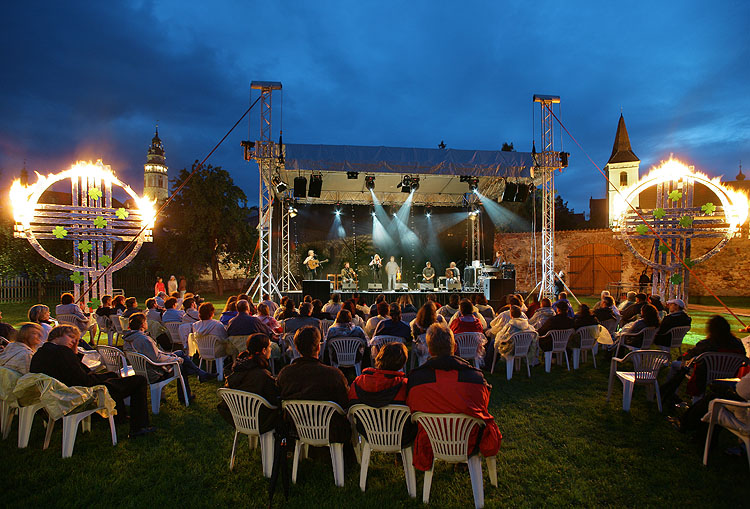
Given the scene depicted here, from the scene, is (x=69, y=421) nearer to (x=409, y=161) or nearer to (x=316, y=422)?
(x=316, y=422)

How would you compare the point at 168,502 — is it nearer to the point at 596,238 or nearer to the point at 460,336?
the point at 460,336

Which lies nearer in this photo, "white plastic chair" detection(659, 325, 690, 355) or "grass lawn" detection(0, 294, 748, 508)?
"grass lawn" detection(0, 294, 748, 508)

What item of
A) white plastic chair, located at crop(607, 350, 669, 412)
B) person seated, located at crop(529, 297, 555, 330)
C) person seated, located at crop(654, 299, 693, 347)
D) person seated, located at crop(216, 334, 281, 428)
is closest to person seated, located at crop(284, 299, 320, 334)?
person seated, located at crop(216, 334, 281, 428)

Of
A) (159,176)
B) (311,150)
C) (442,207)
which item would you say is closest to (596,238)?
(442,207)

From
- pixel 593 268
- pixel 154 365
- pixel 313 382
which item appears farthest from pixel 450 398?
pixel 593 268

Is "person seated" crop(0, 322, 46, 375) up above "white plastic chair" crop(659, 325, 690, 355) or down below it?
above

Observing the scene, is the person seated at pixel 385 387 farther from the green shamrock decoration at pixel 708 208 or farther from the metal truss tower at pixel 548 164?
the green shamrock decoration at pixel 708 208

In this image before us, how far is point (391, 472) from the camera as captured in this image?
113 inches

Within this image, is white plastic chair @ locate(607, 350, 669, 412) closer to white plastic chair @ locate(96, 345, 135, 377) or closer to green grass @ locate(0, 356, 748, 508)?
green grass @ locate(0, 356, 748, 508)

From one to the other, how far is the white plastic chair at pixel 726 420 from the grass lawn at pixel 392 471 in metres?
0.24

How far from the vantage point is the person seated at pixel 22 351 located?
3240 mm

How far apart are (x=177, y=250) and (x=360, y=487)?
2052 centimetres

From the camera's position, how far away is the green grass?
2.55 meters

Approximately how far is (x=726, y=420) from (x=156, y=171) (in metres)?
65.0
